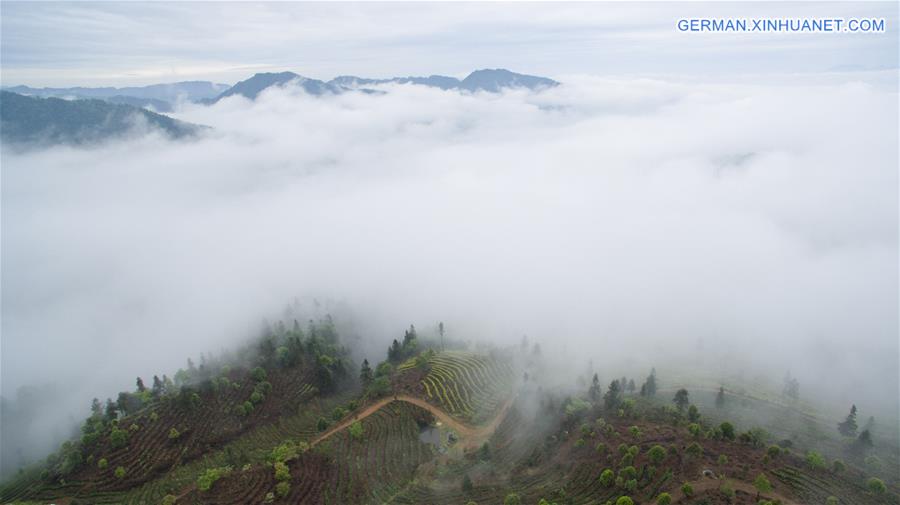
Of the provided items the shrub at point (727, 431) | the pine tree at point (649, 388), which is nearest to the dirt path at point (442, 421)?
the pine tree at point (649, 388)

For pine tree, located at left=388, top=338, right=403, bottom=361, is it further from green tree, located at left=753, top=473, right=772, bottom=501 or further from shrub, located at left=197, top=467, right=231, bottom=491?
green tree, located at left=753, top=473, right=772, bottom=501

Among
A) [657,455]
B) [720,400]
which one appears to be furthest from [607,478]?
[720,400]

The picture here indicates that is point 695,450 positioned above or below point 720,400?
above

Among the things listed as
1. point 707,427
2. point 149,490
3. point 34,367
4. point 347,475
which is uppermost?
point 707,427

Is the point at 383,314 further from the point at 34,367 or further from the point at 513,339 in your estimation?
the point at 34,367

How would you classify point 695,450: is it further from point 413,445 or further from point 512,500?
point 413,445

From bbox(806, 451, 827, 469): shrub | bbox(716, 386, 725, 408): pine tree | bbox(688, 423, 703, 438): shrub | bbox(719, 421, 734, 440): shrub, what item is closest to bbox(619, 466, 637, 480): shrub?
bbox(688, 423, 703, 438): shrub

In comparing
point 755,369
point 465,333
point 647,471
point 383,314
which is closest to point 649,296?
point 755,369

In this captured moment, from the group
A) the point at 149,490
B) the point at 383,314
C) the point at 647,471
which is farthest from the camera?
the point at 383,314
